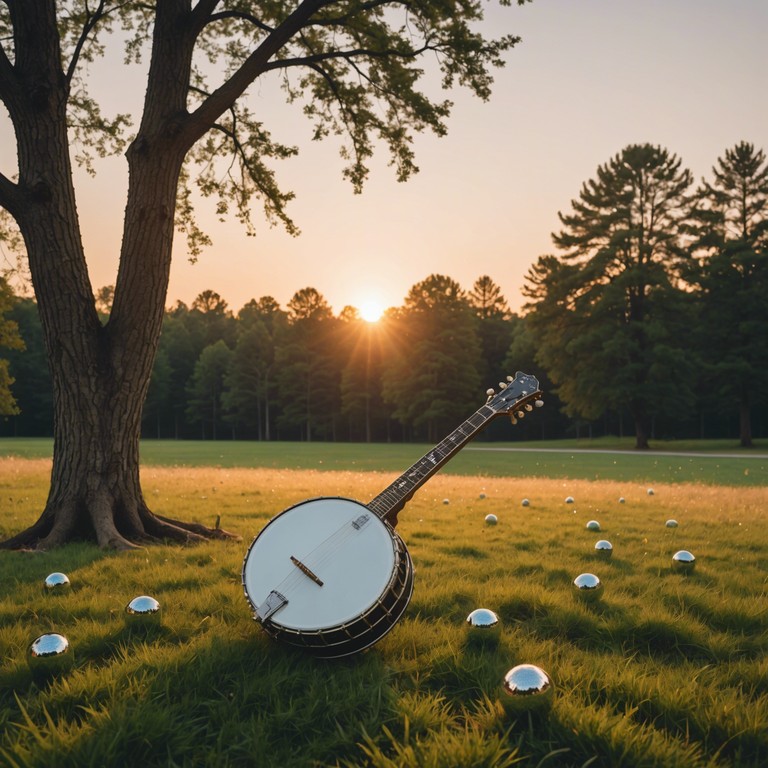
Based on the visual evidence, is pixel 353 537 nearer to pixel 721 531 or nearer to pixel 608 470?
pixel 721 531

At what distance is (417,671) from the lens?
3.30 m

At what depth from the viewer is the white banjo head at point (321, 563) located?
10.6 feet

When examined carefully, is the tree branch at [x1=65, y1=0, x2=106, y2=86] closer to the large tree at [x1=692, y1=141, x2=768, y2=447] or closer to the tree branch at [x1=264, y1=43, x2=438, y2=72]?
the tree branch at [x1=264, y1=43, x2=438, y2=72]

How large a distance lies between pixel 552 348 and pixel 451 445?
137 ft

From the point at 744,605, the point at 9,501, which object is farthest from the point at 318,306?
the point at 744,605

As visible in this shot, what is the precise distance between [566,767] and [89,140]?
10768mm

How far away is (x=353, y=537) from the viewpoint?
3.57m

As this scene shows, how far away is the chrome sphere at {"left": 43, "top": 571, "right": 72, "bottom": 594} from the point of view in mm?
4816

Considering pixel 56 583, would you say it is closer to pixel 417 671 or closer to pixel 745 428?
pixel 417 671

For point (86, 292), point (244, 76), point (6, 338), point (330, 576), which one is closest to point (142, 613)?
point (330, 576)

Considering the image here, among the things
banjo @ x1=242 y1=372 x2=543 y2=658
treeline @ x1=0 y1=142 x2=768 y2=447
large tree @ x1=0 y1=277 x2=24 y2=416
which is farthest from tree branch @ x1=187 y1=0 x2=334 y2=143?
treeline @ x1=0 y1=142 x2=768 y2=447

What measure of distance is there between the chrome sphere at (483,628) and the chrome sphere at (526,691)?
83 centimetres

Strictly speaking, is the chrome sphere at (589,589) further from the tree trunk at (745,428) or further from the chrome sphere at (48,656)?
the tree trunk at (745,428)

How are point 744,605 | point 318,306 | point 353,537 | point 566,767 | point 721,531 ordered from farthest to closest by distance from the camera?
point 318,306 → point 721,531 → point 744,605 → point 353,537 → point 566,767
